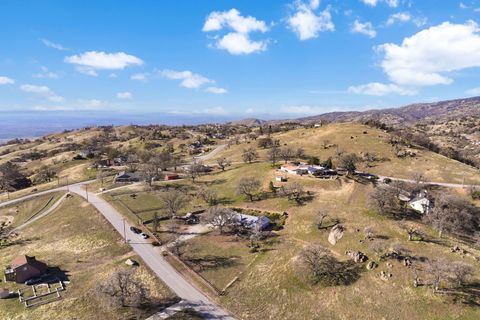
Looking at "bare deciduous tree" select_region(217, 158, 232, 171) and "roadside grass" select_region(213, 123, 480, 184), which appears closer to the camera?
"roadside grass" select_region(213, 123, 480, 184)

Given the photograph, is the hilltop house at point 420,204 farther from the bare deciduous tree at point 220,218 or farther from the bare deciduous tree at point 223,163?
the bare deciduous tree at point 223,163

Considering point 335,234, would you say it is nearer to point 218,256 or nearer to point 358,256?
point 358,256

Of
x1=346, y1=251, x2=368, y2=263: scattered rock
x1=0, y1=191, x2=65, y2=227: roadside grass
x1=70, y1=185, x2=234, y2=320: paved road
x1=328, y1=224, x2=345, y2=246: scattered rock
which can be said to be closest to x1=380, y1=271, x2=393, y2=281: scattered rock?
x1=346, y1=251, x2=368, y2=263: scattered rock

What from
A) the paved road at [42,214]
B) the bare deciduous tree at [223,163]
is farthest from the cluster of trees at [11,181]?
the bare deciduous tree at [223,163]

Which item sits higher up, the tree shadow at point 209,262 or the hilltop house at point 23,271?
the hilltop house at point 23,271

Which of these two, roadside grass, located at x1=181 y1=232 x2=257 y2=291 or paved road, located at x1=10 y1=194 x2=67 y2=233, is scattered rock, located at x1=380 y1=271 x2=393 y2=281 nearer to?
roadside grass, located at x1=181 y1=232 x2=257 y2=291

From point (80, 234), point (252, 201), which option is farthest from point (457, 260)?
point (80, 234)

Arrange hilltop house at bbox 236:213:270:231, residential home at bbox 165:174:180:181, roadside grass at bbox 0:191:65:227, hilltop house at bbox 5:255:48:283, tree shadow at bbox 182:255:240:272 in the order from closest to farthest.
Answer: hilltop house at bbox 5:255:48:283
tree shadow at bbox 182:255:240:272
hilltop house at bbox 236:213:270:231
roadside grass at bbox 0:191:65:227
residential home at bbox 165:174:180:181

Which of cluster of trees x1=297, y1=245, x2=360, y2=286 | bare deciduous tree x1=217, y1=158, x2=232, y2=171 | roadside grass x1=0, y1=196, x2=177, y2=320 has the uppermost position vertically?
bare deciduous tree x1=217, y1=158, x2=232, y2=171

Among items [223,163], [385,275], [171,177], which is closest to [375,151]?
[223,163]
